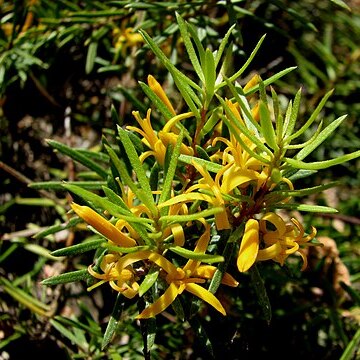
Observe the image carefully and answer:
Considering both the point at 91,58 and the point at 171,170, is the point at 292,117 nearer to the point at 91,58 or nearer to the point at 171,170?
the point at 171,170

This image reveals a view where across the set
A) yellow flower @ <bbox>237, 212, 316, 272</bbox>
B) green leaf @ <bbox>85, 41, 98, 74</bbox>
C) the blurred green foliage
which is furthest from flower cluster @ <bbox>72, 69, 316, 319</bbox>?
green leaf @ <bbox>85, 41, 98, 74</bbox>

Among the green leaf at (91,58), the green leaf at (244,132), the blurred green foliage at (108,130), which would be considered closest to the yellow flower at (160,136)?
the green leaf at (244,132)

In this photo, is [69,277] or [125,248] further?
[69,277]

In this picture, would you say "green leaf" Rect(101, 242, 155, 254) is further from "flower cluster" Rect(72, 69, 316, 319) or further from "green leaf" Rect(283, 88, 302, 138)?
"green leaf" Rect(283, 88, 302, 138)

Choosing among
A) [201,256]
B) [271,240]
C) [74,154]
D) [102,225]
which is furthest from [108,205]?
[74,154]

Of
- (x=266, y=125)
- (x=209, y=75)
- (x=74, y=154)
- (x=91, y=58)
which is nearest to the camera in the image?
(x=266, y=125)

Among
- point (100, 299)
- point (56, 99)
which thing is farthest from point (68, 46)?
point (100, 299)
